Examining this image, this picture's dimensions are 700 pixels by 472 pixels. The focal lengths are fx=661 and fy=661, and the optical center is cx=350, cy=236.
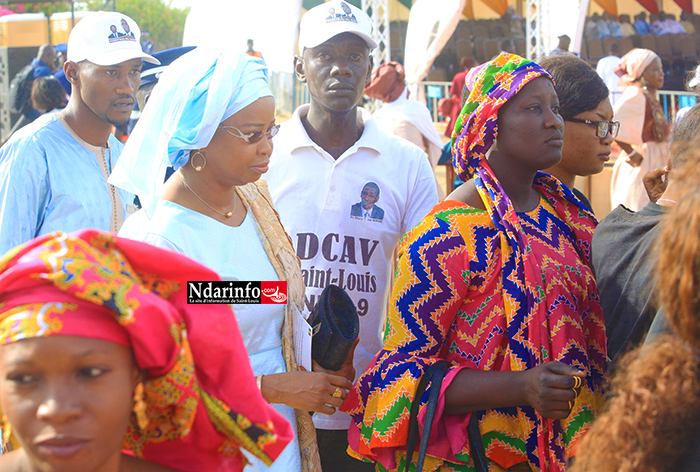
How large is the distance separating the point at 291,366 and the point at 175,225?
56 cm

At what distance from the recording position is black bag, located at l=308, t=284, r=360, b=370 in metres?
1.99

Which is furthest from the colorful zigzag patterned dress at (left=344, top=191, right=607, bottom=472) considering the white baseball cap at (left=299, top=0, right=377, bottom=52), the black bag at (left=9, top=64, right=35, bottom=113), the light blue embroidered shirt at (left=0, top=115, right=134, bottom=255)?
the black bag at (left=9, top=64, right=35, bottom=113)

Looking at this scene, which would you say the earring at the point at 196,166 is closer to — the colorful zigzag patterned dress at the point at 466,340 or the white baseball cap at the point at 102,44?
the colorful zigzag patterned dress at the point at 466,340

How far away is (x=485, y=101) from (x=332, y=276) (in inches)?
37.2

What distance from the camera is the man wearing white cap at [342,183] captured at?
2.72 m

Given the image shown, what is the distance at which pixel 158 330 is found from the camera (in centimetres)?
114

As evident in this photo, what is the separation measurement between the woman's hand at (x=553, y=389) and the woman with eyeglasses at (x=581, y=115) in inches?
39.9

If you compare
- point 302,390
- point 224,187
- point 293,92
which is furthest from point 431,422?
point 293,92

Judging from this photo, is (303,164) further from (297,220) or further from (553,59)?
(553,59)

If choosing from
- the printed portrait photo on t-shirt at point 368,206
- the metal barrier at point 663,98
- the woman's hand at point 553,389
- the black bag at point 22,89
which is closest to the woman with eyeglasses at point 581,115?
the printed portrait photo on t-shirt at point 368,206

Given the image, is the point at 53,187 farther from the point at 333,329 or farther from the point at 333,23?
the point at 333,329

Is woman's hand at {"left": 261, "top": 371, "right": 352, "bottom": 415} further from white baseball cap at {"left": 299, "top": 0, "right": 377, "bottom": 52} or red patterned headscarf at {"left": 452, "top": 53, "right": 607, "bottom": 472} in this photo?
white baseball cap at {"left": 299, "top": 0, "right": 377, "bottom": 52}

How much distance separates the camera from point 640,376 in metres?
1.02

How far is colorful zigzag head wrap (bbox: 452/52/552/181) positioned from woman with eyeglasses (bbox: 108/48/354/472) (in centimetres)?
69
